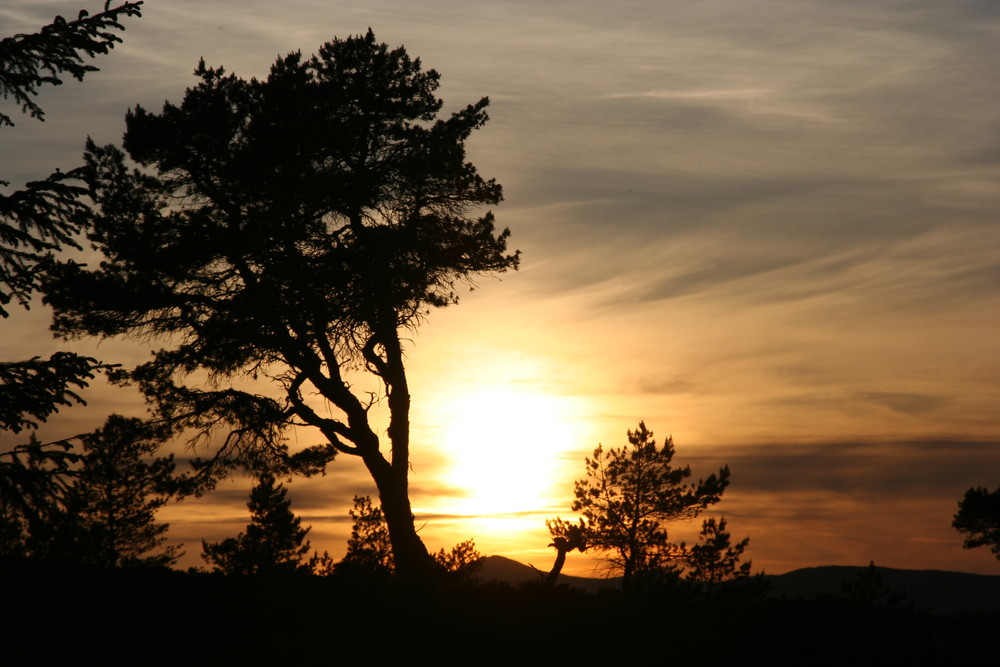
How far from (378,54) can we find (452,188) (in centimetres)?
391

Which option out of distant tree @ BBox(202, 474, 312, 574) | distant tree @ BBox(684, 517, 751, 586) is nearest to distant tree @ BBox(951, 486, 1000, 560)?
distant tree @ BBox(684, 517, 751, 586)

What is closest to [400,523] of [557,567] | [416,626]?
[557,567]

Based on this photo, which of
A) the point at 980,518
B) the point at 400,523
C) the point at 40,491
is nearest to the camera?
the point at 40,491

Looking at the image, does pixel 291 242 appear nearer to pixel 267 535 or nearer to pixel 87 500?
pixel 87 500

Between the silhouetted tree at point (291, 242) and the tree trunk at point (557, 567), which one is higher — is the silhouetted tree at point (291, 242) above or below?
above

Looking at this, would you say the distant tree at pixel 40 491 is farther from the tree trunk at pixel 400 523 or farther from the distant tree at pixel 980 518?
the distant tree at pixel 980 518

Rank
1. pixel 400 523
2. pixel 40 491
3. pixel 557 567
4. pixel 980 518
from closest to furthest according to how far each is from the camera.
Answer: pixel 40 491, pixel 557 567, pixel 400 523, pixel 980 518

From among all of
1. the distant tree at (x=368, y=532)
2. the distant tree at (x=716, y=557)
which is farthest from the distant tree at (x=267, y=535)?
the distant tree at (x=716, y=557)

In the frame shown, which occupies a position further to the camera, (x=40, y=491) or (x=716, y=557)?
(x=716, y=557)

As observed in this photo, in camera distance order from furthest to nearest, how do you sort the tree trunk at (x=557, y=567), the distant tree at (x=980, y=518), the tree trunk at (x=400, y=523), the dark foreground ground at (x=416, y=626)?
the distant tree at (x=980, y=518) → the tree trunk at (x=400, y=523) → the tree trunk at (x=557, y=567) → the dark foreground ground at (x=416, y=626)

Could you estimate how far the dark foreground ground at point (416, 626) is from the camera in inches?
550

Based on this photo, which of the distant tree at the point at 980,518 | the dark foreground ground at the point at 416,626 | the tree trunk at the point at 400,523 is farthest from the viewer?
the distant tree at the point at 980,518

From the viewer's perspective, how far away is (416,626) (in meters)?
15.5

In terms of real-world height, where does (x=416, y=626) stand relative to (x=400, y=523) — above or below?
below
